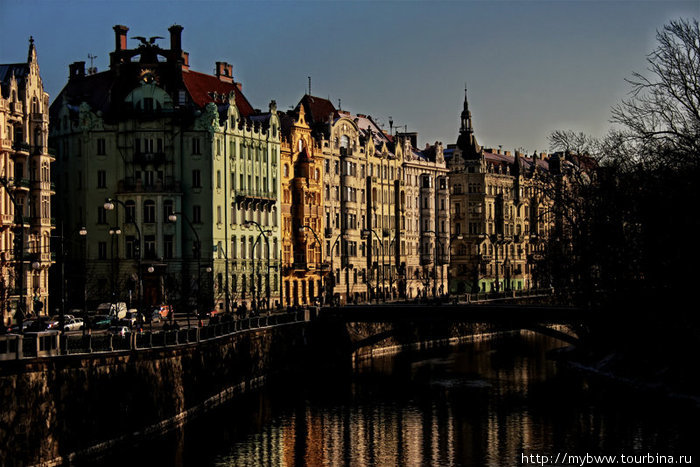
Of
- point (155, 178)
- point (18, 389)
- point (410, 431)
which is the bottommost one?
point (410, 431)

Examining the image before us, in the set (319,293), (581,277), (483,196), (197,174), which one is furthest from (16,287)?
(483,196)

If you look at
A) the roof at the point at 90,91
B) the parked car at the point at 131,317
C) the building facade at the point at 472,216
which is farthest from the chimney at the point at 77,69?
the building facade at the point at 472,216

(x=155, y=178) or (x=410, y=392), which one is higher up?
(x=155, y=178)

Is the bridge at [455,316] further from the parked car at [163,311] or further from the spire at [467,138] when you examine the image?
the spire at [467,138]

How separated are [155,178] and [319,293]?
28.8m

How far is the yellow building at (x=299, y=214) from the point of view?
138 meters

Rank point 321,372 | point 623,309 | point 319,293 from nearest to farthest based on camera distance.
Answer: point 623,309 < point 321,372 < point 319,293

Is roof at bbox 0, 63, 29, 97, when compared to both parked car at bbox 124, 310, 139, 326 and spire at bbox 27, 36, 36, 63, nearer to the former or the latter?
spire at bbox 27, 36, 36, 63

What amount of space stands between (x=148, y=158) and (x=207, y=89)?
1353 cm

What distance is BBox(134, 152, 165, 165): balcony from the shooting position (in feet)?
393

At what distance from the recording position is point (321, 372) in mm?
102812

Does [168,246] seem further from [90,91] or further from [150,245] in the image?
[90,91]

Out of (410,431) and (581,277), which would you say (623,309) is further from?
(410,431)

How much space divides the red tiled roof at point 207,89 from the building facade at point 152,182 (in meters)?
0.27
